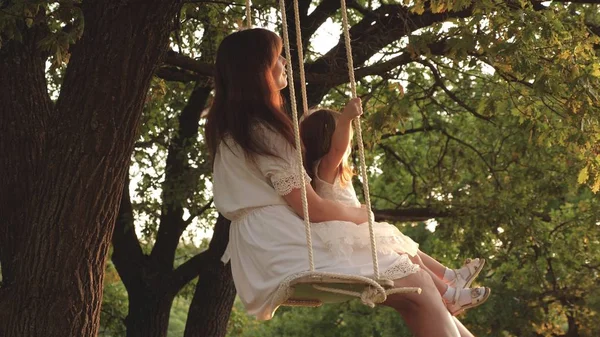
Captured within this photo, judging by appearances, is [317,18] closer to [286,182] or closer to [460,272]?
[460,272]

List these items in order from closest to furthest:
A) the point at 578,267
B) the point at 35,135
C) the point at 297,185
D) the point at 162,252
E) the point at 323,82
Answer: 1. the point at 297,185
2. the point at 35,135
3. the point at 323,82
4. the point at 162,252
5. the point at 578,267

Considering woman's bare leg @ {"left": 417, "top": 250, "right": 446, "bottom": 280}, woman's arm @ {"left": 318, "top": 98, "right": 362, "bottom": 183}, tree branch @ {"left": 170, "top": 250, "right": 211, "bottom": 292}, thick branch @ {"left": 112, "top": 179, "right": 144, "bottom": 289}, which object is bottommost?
woman's bare leg @ {"left": 417, "top": 250, "right": 446, "bottom": 280}

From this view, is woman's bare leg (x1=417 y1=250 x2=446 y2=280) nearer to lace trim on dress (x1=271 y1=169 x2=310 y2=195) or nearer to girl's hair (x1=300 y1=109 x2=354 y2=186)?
girl's hair (x1=300 y1=109 x2=354 y2=186)

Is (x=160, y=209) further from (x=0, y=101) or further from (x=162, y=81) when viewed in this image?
(x=0, y=101)

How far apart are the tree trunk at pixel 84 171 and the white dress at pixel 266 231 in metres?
0.77

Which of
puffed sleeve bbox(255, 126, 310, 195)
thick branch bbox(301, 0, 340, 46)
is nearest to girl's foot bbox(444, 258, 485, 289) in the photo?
puffed sleeve bbox(255, 126, 310, 195)

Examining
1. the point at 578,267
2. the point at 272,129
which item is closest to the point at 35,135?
the point at 272,129

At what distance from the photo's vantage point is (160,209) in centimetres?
1033

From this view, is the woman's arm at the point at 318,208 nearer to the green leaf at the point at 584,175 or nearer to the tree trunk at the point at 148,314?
the green leaf at the point at 584,175

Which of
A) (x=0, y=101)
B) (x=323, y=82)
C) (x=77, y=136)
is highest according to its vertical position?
(x=323, y=82)

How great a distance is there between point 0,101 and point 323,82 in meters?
2.61

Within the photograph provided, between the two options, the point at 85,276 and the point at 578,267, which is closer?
the point at 85,276

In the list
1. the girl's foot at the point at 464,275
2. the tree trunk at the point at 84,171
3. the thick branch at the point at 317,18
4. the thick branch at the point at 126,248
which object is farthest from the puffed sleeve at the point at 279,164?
the thick branch at the point at 126,248

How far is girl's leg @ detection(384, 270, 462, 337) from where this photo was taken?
12.6ft
